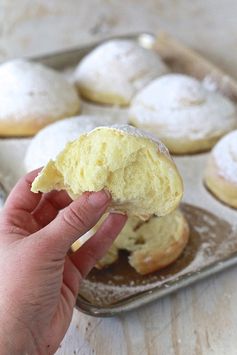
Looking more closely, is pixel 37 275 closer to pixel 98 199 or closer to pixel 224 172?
pixel 98 199

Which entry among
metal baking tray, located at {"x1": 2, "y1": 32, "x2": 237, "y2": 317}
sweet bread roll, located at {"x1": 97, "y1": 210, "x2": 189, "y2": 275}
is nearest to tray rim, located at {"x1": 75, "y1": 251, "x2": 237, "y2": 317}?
metal baking tray, located at {"x1": 2, "y1": 32, "x2": 237, "y2": 317}

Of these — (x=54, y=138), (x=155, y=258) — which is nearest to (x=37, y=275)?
(x=155, y=258)

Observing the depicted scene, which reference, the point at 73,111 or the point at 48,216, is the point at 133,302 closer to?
the point at 48,216

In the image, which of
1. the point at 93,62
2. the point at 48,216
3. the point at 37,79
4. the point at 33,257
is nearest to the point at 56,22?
the point at 93,62

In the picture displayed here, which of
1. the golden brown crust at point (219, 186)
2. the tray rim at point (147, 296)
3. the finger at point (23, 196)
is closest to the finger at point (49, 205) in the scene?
the finger at point (23, 196)

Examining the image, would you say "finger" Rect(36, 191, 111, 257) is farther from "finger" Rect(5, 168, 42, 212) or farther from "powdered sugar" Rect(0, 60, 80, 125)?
"powdered sugar" Rect(0, 60, 80, 125)

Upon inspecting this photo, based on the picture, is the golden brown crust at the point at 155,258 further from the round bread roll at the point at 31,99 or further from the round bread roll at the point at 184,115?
the round bread roll at the point at 31,99
